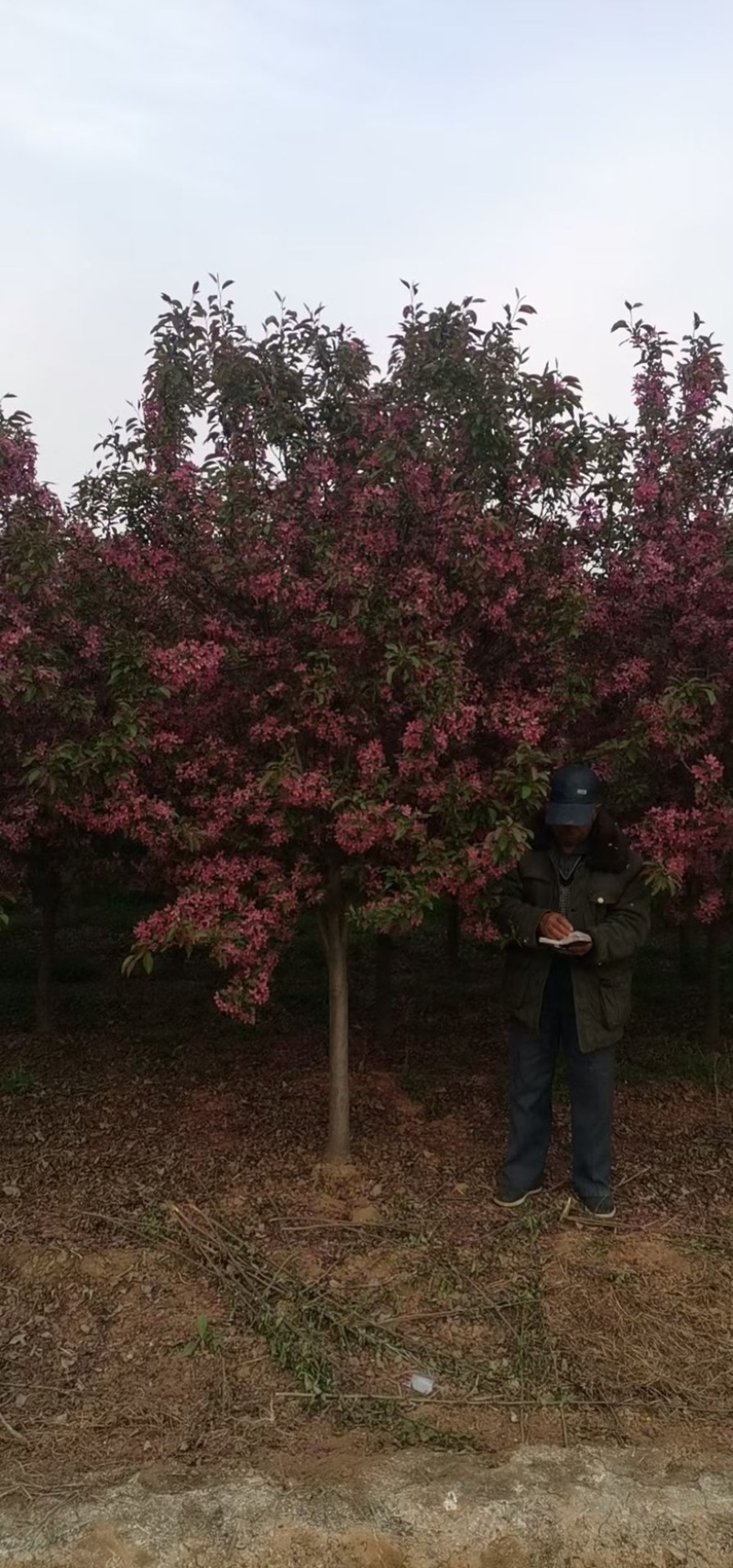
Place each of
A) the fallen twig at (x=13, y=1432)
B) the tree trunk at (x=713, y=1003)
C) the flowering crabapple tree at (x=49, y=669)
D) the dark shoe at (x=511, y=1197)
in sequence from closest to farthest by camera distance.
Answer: the fallen twig at (x=13, y=1432) → the flowering crabapple tree at (x=49, y=669) → the dark shoe at (x=511, y=1197) → the tree trunk at (x=713, y=1003)

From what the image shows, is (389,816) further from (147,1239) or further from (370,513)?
(147,1239)

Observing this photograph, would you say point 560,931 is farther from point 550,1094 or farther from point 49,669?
point 49,669

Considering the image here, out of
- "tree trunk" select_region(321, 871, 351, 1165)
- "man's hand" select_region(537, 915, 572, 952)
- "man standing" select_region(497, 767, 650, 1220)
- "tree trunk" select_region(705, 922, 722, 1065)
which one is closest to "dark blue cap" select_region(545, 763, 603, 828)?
"man standing" select_region(497, 767, 650, 1220)

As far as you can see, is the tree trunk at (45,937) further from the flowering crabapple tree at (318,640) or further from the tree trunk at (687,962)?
the tree trunk at (687,962)

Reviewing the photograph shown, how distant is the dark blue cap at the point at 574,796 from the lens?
4.82 meters

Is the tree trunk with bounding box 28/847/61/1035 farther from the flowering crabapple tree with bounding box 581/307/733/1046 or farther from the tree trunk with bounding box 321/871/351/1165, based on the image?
the flowering crabapple tree with bounding box 581/307/733/1046

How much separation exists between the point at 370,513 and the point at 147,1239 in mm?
3423

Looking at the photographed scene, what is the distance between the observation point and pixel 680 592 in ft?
17.5

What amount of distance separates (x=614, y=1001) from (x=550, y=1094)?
23.7 inches

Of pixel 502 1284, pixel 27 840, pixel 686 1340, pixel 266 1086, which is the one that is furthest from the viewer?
pixel 266 1086

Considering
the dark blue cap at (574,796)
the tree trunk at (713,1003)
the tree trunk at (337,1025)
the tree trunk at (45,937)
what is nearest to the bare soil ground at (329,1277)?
the tree trunk at (337,1025)

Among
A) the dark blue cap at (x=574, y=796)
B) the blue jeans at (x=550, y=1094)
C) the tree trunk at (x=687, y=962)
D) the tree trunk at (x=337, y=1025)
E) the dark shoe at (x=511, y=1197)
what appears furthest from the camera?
the tree trunk at (x=687, y=962)

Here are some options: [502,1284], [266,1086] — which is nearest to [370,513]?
[502,1284]

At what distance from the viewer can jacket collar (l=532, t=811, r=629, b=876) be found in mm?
5023
